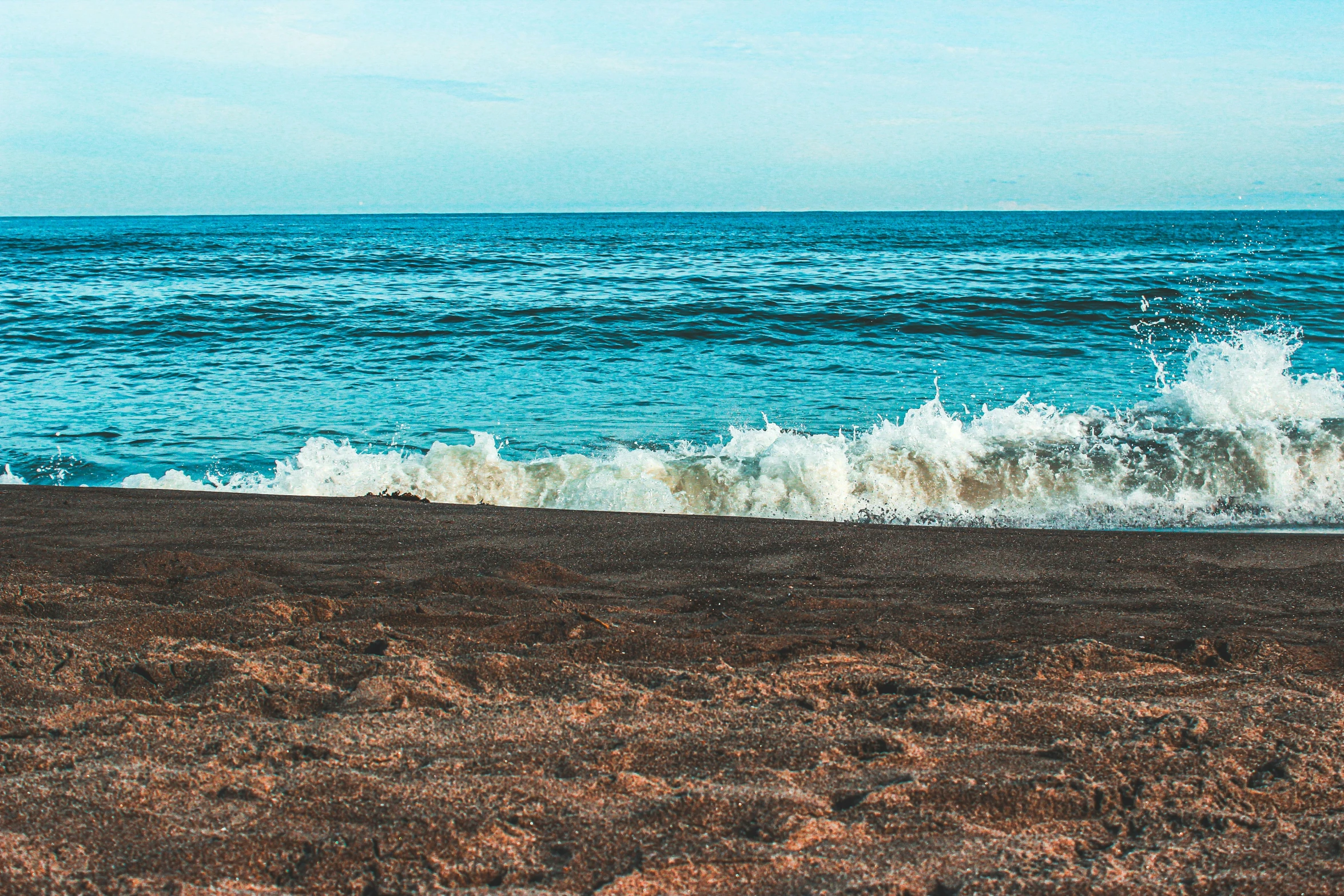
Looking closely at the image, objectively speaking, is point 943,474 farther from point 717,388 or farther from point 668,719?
point 668,719

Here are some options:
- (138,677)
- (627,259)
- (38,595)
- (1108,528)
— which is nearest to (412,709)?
(138,677)

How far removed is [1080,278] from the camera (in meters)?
19.8

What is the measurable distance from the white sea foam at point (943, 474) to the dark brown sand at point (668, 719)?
176 cm

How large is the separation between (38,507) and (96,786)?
396 cm

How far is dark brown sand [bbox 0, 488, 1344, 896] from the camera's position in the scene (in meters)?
1.96

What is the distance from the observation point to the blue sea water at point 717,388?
6.68m

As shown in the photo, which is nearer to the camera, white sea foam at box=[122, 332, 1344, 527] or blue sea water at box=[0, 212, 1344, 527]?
white sea foam at box=[122, 332, 1344, 527]

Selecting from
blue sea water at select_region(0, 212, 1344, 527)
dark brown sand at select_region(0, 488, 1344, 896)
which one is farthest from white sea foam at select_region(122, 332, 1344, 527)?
dark brown sand at select_region(0, 488, 1344, 896)

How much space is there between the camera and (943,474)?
22.2ft

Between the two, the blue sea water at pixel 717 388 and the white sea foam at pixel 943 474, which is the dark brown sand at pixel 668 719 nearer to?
the white sea foam at pixel 943 474

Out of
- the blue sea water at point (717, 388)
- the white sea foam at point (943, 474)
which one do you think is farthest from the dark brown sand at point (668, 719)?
the blue sea water at point (717, 388)

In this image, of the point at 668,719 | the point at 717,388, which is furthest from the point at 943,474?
the point at 668,719

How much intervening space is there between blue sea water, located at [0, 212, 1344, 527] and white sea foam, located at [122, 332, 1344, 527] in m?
0.02

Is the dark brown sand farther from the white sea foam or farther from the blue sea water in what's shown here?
the blue sea water
